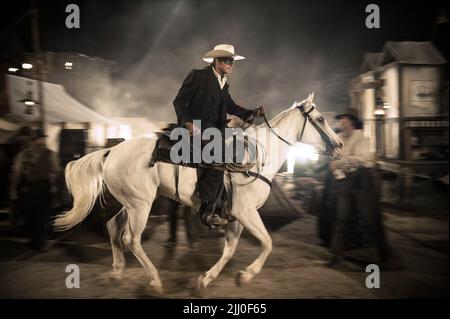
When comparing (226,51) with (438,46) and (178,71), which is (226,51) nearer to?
(438,46)

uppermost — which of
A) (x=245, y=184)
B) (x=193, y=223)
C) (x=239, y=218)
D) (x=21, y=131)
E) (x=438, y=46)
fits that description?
(x=438, y=46)

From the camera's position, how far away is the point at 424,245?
21.6 ft

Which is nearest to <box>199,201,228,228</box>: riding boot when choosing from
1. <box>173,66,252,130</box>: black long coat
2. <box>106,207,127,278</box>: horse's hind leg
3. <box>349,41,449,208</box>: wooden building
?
<box>173,66,252,130</box>: black long coat

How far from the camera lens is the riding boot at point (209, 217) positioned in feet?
14.8

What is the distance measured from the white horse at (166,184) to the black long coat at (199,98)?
0.58 metres

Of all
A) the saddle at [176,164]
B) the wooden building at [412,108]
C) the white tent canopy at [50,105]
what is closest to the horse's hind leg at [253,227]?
the saddle at [176,164]

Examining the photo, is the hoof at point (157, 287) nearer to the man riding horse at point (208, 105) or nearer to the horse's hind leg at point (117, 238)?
the horse's hind leg at point (117, 238)

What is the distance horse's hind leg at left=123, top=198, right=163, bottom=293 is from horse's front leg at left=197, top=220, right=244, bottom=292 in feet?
1.78

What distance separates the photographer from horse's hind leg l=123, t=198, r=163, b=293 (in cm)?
468

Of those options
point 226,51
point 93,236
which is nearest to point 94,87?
point 93,236

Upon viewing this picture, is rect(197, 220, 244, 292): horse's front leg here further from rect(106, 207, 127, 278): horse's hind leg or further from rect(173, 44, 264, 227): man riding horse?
rect(106, 207, 127, 278): horse's hind leg

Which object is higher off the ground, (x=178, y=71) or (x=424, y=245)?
(x=178, y=71)

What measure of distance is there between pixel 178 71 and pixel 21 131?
14.8m
